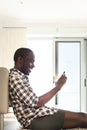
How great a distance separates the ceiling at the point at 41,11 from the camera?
4496 millimetres

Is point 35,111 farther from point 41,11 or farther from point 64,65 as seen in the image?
point 64,65

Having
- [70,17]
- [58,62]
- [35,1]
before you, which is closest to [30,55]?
[35,1]

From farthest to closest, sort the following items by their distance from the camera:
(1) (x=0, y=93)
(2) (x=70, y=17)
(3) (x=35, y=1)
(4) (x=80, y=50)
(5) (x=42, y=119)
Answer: (4) (x=80, y=50) < (2) (x=70, y=17) < (3) (x=35, y=1) < (1) (x=0, y=93) < (5) (x=42, y=119)

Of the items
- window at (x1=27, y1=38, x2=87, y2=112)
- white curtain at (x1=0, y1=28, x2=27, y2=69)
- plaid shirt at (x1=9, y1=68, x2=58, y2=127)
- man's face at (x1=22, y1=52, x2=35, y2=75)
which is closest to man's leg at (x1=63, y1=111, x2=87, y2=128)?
plaid shirt at (x1=9, y1=68, x2=58, y2=127)

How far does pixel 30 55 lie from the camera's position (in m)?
1.99

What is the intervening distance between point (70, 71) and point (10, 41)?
166 cm

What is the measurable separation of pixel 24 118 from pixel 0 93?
12.1 inches

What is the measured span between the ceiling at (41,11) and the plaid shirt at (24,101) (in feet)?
9.13

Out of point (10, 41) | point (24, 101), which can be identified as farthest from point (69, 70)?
point (24, 101)

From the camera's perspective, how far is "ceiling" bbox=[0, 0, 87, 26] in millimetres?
4496

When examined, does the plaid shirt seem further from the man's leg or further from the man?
the man's leg

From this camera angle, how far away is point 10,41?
5.74m

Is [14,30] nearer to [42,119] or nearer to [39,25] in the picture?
[39,25]

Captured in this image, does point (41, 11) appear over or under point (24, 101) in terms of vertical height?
over
